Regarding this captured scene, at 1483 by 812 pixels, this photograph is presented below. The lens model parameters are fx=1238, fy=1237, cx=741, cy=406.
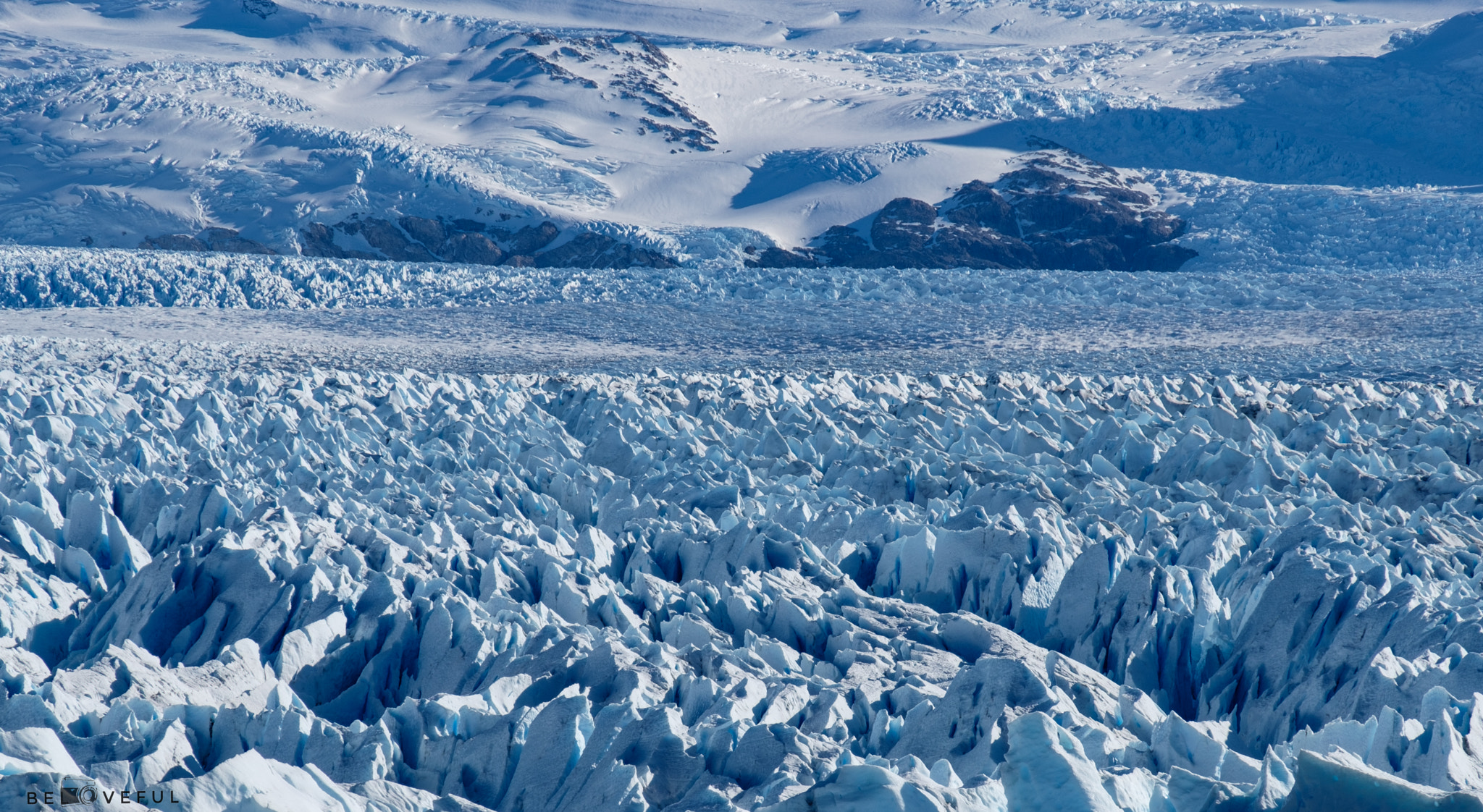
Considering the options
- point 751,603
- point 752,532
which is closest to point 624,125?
point 752,532

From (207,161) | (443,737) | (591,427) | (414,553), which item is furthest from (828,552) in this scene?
(207,161)

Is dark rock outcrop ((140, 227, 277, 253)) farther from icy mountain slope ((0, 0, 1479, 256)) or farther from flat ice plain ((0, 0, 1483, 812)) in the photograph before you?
flat ice plain ((0, 0, 1483, 812))

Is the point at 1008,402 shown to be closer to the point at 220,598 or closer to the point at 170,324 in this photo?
the point at 220,598

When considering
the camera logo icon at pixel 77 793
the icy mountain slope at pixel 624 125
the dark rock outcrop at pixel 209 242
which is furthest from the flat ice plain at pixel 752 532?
the icy mountain slope at pixel 624 125

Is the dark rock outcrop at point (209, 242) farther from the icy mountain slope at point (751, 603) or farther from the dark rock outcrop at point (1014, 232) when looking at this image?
the icy mountain slope at point (751, 603)

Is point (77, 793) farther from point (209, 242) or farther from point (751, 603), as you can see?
point (209, 242)

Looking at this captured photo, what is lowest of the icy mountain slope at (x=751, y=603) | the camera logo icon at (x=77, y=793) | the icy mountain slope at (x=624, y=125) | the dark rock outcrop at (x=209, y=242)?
the dark rock outcrop at (x=209, y=242)
